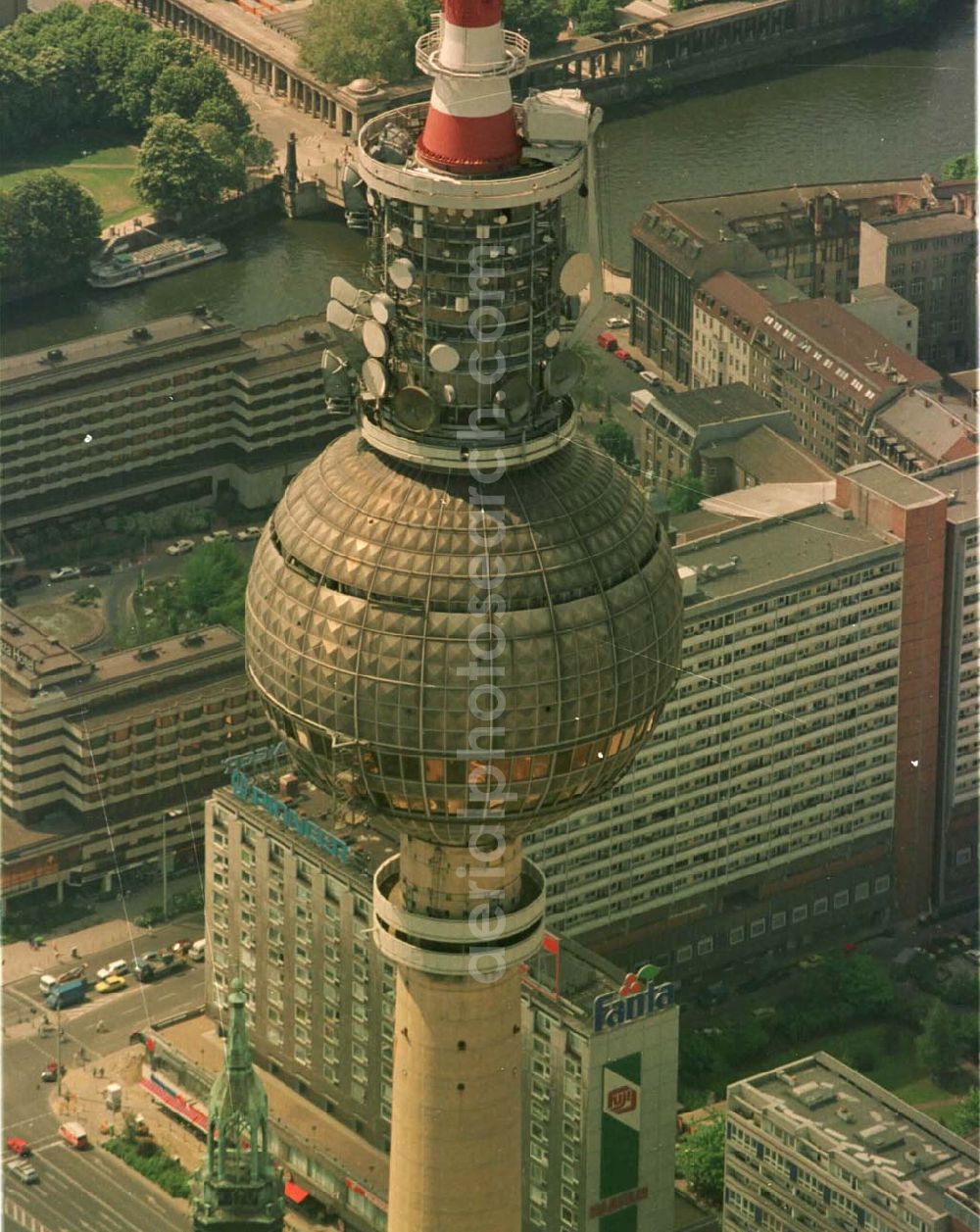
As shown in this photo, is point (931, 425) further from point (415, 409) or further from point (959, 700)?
point (415, 409)

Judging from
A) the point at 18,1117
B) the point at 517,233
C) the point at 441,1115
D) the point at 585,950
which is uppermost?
the point at 517,233

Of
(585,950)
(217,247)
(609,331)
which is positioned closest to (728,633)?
(585,950)

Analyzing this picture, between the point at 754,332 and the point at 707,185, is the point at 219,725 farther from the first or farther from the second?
the point at 707,185

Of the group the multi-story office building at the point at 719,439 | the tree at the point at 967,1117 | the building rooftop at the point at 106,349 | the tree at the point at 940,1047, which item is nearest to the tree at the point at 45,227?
the building rooftop at the point at 106,349

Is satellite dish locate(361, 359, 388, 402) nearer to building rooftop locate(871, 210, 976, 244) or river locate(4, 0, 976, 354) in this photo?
river locate(4, 0, 976, 354)

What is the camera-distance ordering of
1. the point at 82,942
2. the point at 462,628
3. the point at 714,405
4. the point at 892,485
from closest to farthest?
1. the point at 462,628
2. the point at 82,942
3. the point at 892,485
4. the point at 714,405

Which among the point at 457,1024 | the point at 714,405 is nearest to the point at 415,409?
the point at 457,1024

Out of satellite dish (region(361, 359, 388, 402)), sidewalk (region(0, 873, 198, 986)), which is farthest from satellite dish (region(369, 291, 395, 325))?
sidewalk (region(0, 873, 198, 986))
